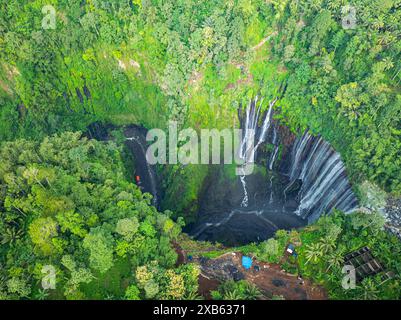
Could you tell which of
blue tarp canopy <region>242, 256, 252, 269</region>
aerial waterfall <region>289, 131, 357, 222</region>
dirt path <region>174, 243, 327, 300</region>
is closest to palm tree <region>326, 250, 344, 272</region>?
dirt path <region>174, 243, 327, 300</region>

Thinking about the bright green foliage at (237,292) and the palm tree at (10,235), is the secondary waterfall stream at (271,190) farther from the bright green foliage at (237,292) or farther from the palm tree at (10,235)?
the palm tree at (10,235)

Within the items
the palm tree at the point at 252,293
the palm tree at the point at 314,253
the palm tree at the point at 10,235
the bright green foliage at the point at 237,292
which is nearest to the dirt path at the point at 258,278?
the palm tree at the point at 252,293

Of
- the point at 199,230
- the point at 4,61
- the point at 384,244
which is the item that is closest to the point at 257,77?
the point at 199,230

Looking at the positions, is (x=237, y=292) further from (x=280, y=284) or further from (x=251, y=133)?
(x=251, y=133)

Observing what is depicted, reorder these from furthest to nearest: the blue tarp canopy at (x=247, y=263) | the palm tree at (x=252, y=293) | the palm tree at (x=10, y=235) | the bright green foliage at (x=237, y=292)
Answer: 1. the blue tarp canopy at (x=247, y=263)
2. the palm tree at (x=10, y=235)
3. the palm tree at (x=252, y=293)
4. the bright green foliage at (x=237, y=292)
